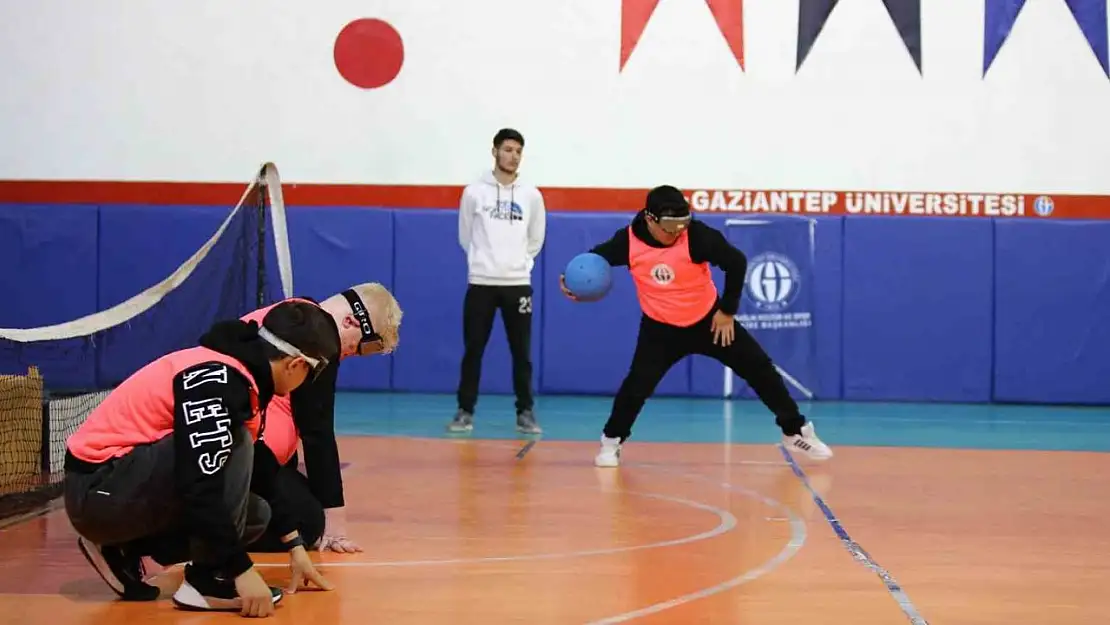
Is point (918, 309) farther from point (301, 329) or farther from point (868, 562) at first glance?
point (301, 329)

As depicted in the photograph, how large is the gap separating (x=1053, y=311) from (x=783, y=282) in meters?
2.77

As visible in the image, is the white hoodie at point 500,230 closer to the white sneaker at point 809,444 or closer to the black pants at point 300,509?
the white sneaker at point 809,444

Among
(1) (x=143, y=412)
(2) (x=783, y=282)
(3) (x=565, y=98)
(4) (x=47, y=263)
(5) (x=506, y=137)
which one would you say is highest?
(3) (x=565, y=98)

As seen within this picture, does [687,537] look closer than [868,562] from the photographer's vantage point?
No

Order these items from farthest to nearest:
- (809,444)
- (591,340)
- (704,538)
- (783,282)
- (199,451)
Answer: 1. (591,340)
2. (783,282)
3. (809,444)
4. (704,538)
5. (199,451)

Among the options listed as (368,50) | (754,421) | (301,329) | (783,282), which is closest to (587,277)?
(754,421)

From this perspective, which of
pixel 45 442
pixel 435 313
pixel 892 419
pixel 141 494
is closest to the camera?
pixel 141 494

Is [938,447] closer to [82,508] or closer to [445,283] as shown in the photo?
[445,283]

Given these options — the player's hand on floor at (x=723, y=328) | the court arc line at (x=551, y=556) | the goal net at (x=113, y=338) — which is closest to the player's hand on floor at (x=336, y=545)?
the court arc line at (x=551, y=556)

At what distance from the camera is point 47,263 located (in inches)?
544

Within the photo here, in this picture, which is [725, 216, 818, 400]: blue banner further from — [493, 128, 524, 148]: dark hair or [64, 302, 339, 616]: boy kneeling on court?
[64, 302, 339, 616]: boy kneeling on court

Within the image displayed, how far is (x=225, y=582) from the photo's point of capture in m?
4.66

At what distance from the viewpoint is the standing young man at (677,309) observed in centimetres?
851

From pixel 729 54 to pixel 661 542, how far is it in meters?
8.75
